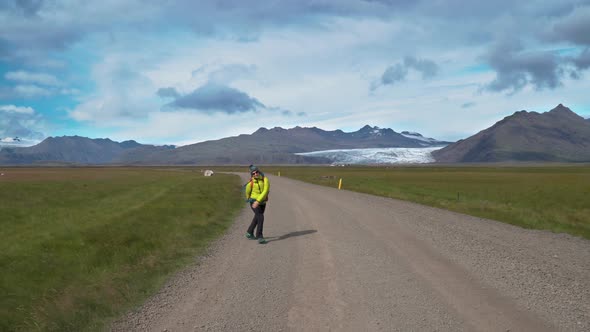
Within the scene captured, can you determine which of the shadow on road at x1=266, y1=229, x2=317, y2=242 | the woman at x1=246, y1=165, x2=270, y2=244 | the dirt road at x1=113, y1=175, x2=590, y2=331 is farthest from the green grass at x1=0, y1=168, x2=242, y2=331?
the shadow on road at x1=266, y1=229, x2=317, y2=242

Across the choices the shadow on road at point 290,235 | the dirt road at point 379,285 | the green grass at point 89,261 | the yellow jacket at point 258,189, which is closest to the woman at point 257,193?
the yellow jacket at point 258,189

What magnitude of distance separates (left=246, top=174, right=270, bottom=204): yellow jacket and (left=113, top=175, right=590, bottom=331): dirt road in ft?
5.08

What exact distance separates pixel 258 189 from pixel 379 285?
6.99 meters

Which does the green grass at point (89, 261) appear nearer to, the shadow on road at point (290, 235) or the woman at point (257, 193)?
the woman at point (257, 193)

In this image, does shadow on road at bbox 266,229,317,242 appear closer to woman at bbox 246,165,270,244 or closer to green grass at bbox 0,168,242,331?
woman at bbox 246,165,270,244

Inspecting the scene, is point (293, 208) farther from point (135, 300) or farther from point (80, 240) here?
point (135, 300)

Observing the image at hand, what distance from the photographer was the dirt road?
6852 millimetres

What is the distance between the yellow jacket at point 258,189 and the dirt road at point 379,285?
1.55 meters

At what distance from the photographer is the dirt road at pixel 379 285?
6852 millimetres

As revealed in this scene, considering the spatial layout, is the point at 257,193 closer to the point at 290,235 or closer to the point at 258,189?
the point at 258,189

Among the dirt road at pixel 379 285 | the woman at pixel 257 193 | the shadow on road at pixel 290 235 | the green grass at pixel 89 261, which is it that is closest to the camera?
the dirt road at pixel 379 285

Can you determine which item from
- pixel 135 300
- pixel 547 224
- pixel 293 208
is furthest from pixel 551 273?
pixel 293 208

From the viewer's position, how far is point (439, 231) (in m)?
16.6

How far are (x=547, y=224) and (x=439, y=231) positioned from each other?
304 inches
